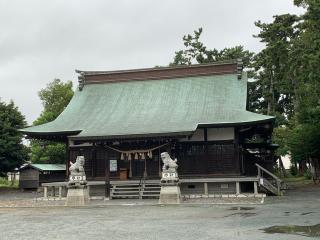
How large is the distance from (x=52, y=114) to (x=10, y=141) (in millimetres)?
9827

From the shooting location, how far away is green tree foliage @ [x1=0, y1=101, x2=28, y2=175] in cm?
3456

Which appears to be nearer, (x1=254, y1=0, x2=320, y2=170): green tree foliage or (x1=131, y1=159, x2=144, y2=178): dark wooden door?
(x1=254, y1=0, x2=320, y2=170): green tree foliage

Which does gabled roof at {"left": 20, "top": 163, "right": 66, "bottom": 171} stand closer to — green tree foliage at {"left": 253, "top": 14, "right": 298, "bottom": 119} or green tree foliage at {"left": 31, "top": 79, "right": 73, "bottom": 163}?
green tree foliage at {"left": 31, "top": 79, "right": 73, "bottom": 163}

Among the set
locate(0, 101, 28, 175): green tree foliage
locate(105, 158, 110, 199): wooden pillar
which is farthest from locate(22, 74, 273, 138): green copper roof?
locate(0, 101, 28, 175): green tree foliage

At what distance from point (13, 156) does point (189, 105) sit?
17154 mm

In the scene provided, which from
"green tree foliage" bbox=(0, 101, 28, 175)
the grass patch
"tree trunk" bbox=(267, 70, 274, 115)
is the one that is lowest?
the grass patch

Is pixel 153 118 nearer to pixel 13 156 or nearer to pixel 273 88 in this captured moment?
pixel 13 156

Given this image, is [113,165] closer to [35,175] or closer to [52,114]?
[35,175]

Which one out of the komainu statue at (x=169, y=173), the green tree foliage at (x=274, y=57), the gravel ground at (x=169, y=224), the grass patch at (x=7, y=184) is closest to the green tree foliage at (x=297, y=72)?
the green tree foliage at (x=274, y=57)

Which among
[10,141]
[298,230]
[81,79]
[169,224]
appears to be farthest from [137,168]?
[298,230]

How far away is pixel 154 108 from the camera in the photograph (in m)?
26.9

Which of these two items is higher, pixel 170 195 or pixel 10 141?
pixel 10 141

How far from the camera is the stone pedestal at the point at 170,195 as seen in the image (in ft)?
63.2

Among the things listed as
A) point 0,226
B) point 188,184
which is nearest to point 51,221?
point 0,226
